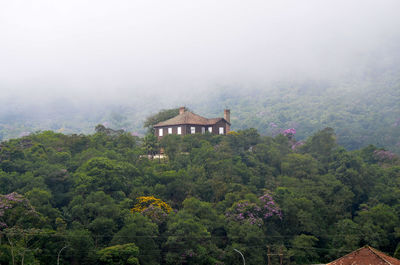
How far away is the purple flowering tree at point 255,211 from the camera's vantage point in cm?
5462

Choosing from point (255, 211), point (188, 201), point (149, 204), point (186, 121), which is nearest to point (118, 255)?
point (149, 204)

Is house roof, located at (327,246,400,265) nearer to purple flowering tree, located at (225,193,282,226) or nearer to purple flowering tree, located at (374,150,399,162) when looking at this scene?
purple flowering tree, located at (225,193,282,226)

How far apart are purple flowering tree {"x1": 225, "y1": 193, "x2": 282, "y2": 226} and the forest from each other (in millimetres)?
139

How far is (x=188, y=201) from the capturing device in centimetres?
5500

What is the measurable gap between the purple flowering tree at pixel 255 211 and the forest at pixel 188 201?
14 cm

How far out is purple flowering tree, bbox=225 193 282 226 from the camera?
2151 inches

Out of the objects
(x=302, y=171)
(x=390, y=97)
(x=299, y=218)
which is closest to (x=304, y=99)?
(x=390, y=97)

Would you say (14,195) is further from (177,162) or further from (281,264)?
(281,264)

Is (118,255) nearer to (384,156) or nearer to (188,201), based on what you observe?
(188,201)

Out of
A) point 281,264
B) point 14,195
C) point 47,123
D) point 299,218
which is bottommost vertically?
point 281,264

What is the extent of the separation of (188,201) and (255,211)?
26.2 feet

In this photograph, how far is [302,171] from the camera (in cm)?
6756

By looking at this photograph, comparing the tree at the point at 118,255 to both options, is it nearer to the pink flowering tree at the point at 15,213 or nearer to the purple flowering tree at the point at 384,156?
the pink flowering tree at the point at 15,213

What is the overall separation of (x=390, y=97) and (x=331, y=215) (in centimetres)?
9949
